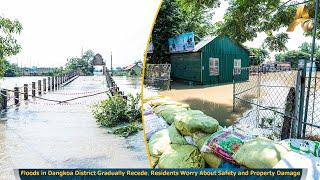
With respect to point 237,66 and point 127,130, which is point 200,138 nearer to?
point 237,66

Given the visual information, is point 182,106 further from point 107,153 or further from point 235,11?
point 107,153

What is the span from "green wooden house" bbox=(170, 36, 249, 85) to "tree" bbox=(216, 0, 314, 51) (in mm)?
49

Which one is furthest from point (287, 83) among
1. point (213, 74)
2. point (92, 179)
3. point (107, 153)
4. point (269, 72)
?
point (107, 153)

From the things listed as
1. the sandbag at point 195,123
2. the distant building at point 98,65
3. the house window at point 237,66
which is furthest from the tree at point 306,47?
the distant building at point 98,65

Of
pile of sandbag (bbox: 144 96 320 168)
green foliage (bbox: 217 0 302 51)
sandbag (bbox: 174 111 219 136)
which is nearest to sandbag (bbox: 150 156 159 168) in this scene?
pile of sandbag (bbox: 144 96 320 168)

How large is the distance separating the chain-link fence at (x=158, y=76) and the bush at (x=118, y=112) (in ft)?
27.2

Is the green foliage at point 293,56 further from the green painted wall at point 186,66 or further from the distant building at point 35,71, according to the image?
the distant building at point 35,71

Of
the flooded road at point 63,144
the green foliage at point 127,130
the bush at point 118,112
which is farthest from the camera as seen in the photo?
the bush at point 118,112

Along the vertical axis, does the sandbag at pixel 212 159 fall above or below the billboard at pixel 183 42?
below

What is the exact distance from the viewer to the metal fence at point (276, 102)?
1.61 meters

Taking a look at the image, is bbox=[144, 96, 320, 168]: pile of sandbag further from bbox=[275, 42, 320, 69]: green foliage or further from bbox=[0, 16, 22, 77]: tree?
bbox=[0, 16, 22, 77]: tree

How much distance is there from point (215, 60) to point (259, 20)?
0.25 m

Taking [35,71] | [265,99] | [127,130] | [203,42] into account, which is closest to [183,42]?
[203,42]

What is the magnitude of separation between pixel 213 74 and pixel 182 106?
0.94ft
